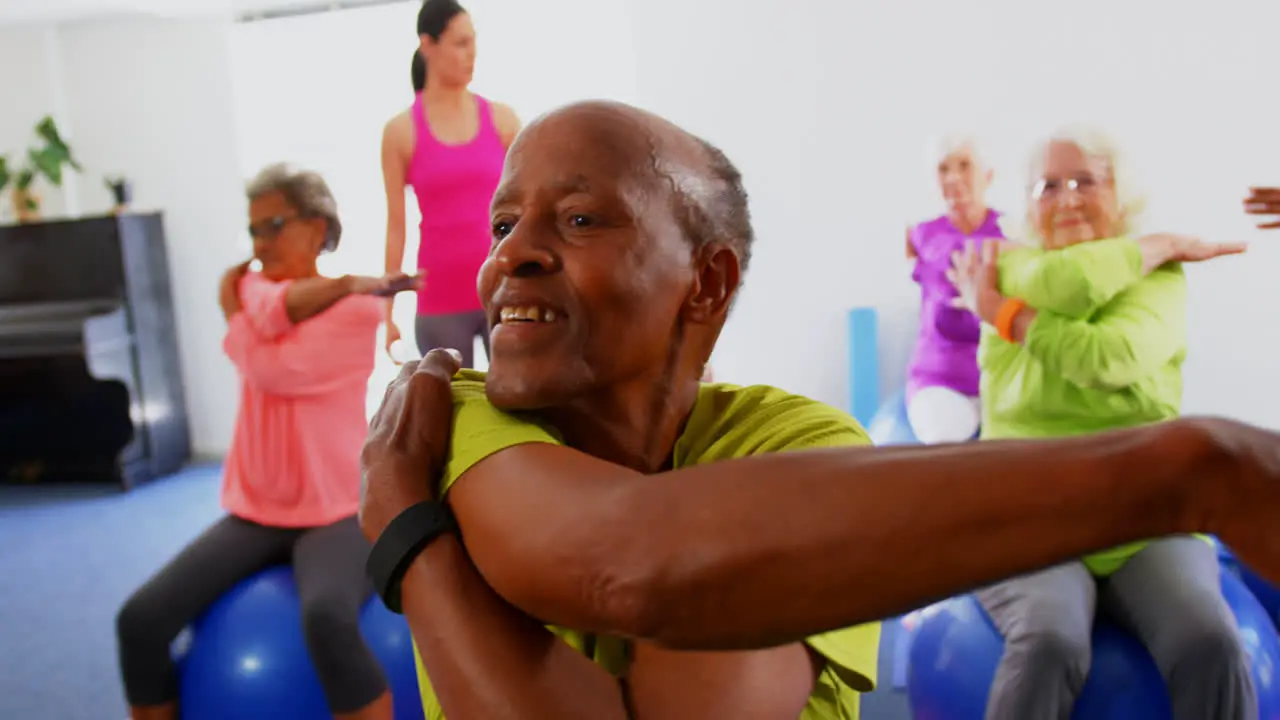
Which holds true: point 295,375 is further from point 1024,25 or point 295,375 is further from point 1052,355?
point 1024,25


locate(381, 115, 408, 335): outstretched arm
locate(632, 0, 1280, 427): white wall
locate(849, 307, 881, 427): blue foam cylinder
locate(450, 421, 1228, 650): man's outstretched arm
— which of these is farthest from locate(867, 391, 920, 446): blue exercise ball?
locate(450, 421, 1228, 650): man's outstretched arm

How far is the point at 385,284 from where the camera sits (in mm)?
2439

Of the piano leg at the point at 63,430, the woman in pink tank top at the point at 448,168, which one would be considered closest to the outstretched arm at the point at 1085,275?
the woman in pink tank top at the point at 448,168

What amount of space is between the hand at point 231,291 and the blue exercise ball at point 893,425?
181 centimetres

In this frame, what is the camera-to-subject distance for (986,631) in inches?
78.9

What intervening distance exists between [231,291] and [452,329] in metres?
0.61

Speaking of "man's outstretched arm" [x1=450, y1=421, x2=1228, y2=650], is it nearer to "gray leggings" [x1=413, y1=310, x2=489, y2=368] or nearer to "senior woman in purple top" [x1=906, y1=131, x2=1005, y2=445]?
Answer: "gray leggings" [x1=413, y1=310, x2=489, y2=368]

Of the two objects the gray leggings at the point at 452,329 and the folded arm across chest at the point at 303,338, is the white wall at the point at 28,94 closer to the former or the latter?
the gray leggings at the point at 452,329

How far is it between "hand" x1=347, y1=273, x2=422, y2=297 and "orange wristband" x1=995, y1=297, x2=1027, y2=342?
1.33 m

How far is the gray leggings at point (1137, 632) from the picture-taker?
177 centimetres

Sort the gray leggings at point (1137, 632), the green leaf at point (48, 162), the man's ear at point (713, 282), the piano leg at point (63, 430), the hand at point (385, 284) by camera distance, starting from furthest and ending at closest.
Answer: the piano leg at point (63, 430) < the green leaf at point (48, 162) < the hand at point (385, 284) < the gray leggings at point (1137, 632) < the man's ear at point (713, 282)

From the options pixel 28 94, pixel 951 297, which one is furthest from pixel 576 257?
pixel 28 94

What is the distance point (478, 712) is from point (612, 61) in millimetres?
4212

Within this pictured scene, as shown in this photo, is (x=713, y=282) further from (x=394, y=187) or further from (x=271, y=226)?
(x=394, y=187)
